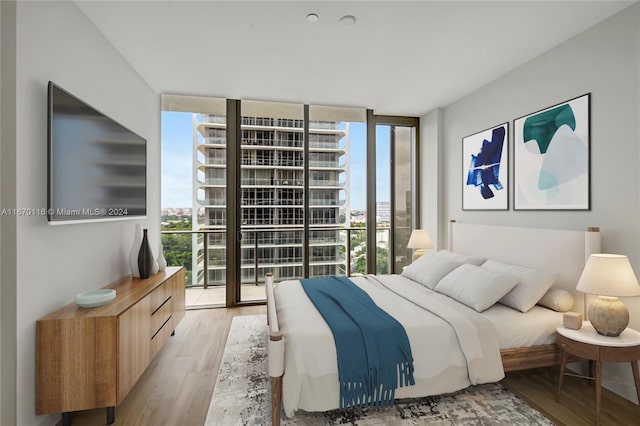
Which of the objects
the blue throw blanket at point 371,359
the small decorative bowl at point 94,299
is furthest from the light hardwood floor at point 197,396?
the blue throw blanket at point 371,359

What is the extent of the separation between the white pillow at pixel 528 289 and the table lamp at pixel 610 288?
1.27 feet

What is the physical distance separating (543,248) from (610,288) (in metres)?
0.76

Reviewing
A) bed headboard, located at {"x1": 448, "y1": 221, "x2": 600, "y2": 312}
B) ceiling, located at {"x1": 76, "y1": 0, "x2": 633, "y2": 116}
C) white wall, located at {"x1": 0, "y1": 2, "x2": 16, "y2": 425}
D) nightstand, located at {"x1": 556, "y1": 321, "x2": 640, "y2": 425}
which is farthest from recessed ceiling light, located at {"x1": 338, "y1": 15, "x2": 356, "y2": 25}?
nightstand, located at {"x1": 556, "y1": 321, "x2": 640, "y2": 425}

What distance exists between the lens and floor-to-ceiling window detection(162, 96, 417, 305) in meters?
4.24

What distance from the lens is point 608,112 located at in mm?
2354

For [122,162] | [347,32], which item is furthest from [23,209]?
[347,32]

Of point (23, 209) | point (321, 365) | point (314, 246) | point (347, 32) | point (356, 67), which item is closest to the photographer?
point (23, 209)

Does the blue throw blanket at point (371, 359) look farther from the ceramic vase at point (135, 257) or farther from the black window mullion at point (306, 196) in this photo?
the black window mullion at point (306, 196)

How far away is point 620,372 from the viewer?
226cm

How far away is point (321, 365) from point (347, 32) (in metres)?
2.48

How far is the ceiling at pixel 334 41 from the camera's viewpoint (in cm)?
226

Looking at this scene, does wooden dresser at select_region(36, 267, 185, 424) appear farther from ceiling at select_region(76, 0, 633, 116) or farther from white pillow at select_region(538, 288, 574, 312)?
white pillow at select_region(538, 288, 574, 312)

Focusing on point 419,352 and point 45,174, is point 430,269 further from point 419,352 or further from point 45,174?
point 45,174

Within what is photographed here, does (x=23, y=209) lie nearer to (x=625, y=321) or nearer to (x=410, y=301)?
(x=410, y=301)
